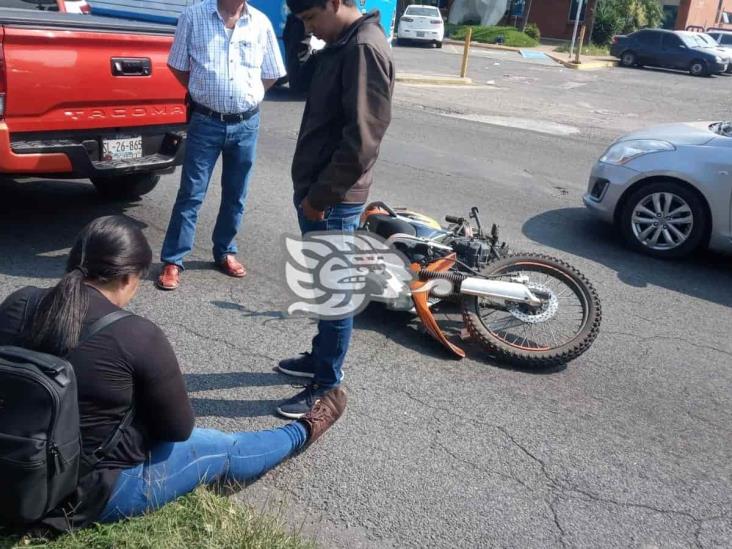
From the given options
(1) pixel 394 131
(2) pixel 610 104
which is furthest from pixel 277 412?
(2) pixel 610 104

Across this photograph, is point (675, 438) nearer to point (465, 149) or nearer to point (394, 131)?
point (465, 149)

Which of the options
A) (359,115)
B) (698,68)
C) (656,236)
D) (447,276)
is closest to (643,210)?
(656,236)

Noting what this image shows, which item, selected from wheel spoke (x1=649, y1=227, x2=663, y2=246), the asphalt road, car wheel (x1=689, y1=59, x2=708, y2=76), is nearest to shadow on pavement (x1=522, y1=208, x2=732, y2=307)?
the asphalt road

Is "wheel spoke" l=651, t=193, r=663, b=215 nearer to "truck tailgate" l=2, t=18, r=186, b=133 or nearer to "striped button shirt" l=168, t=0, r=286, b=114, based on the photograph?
"striped button shirt" l=168, t=0, r=286, b=114

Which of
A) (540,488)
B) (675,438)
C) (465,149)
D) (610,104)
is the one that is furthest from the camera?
(610,104)

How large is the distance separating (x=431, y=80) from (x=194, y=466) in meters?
17.0

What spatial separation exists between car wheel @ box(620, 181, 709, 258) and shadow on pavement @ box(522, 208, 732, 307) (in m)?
0.11

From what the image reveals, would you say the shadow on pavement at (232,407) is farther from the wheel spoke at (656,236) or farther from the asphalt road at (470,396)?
the wheel spoke at (656,236)

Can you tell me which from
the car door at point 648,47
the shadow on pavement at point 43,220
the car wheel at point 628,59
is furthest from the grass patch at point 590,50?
the shadow on pavement at point 43,220

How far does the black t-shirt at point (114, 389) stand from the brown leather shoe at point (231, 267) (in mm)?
2733

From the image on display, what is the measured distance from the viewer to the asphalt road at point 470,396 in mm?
3061

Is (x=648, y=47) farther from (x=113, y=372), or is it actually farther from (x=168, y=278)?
(x=113, y=372)

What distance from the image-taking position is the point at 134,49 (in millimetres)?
5277

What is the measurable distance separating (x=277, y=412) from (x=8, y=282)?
7.42 feet
